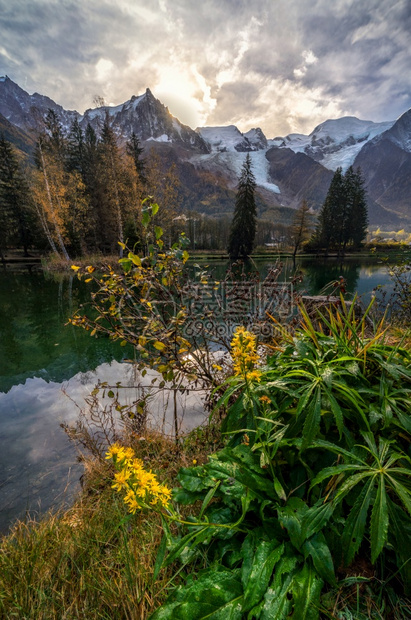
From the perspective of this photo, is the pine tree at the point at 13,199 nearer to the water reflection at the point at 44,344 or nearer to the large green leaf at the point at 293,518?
the water reflection at the point at 44,344

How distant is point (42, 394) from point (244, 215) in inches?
1399

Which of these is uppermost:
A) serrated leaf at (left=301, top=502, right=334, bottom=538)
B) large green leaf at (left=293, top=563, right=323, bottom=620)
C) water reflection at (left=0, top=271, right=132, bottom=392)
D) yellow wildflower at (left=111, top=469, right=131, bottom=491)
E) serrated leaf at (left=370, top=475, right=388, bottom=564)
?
yellow wildflower at (left=111, top=469, right=131, bottom=491)

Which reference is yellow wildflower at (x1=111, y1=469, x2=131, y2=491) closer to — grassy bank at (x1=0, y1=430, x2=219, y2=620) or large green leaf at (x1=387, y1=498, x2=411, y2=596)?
grassy bank at (x1=0, y1=430, x2=219, y2=620)

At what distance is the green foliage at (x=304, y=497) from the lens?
105 centimetres

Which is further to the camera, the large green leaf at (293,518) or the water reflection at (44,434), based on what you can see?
the water reflection at (44,434)

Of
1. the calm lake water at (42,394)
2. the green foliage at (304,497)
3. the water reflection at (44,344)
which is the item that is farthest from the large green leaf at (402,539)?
the water reflection at (44,344)

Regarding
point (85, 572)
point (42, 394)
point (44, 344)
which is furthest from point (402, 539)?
point (44, 344)

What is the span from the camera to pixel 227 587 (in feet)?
3.59

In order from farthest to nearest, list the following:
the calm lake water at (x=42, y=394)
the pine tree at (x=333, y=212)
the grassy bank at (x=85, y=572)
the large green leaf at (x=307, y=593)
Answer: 1. the pine tree at (x=333, y=212)
2. the calm lake water at (x=42, y=394)
3. the grassy bank at (x=85, y=572)
4. the large green leaf at (x=307, y=593)

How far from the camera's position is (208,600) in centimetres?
104

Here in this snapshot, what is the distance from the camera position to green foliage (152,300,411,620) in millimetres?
1054

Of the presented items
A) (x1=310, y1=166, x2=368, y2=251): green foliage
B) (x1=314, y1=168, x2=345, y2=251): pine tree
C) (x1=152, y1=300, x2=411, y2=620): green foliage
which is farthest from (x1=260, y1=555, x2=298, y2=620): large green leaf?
(x1=314, y1=168, x2=345, y2=251): pine tree

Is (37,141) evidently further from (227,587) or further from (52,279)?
(227,587)

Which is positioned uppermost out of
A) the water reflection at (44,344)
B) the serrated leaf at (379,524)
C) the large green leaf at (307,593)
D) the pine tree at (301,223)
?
the pine tree at (301,223)
